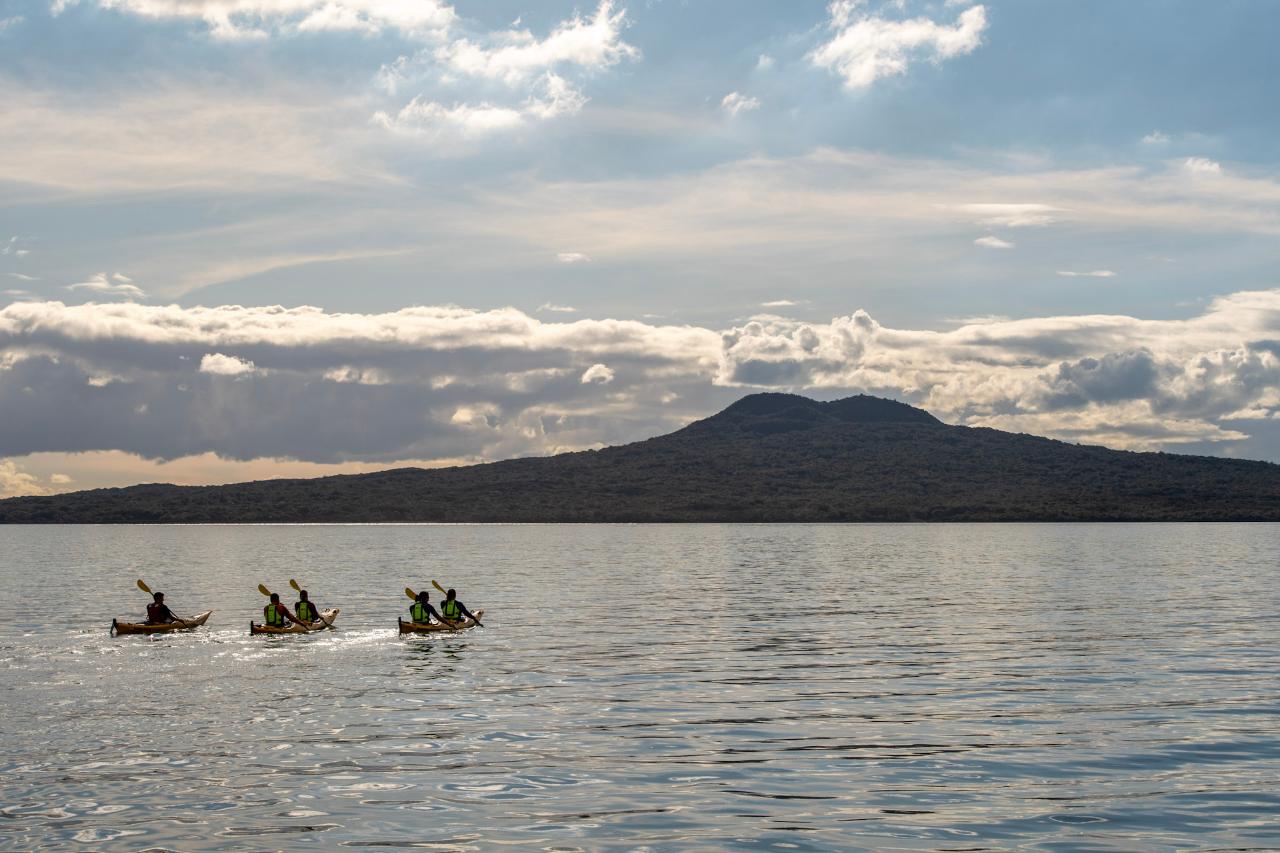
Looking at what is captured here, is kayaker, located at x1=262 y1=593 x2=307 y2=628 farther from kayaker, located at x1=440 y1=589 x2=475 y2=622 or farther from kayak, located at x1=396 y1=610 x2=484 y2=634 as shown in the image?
kayaker, located at x1=440 y1=589 x2=475 y2=622

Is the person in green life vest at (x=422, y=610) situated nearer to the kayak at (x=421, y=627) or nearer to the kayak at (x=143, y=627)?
the kayak at (x=421, y=627)

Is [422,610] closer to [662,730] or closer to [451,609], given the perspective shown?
[451,609]

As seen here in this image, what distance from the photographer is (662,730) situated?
3122 centimetres

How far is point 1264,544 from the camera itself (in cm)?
17488

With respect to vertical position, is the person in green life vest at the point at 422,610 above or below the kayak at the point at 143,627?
above

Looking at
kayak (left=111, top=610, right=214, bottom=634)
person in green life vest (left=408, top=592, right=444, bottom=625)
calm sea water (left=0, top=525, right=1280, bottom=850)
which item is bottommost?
calm sea water (left=0, top=525, right=1280, bottom=850)

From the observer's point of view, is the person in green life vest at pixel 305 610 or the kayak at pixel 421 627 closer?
the kayak at pixel 421 627

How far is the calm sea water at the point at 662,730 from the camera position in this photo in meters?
22.1

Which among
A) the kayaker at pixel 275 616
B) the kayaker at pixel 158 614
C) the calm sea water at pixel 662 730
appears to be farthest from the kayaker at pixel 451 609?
the kayaker at pixel 158 614

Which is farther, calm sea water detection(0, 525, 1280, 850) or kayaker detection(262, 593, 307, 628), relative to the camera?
kayaker detection(262, 593, 307, 628)

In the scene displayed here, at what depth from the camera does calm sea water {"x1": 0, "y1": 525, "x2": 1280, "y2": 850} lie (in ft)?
72.6

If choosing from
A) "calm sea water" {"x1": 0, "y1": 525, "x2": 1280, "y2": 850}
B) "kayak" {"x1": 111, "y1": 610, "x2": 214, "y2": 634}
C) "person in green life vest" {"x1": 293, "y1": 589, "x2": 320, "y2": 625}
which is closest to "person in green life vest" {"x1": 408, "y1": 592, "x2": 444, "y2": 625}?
"calm sea water" {"x1": 0, "y1": 525, "x2": 1280, "y2": 850}

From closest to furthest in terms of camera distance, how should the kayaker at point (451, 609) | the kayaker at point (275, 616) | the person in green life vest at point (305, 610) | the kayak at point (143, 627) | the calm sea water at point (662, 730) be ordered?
the calm sea water at point (662, 730), the kayaker at point (275, 616), the kayak at point (143, 627), the person in green life vest at point (305, 610), the kayaker at point (451, 609)

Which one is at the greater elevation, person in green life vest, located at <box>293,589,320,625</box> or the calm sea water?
person in green life vest, located at <box>293,589,320,625</box>
